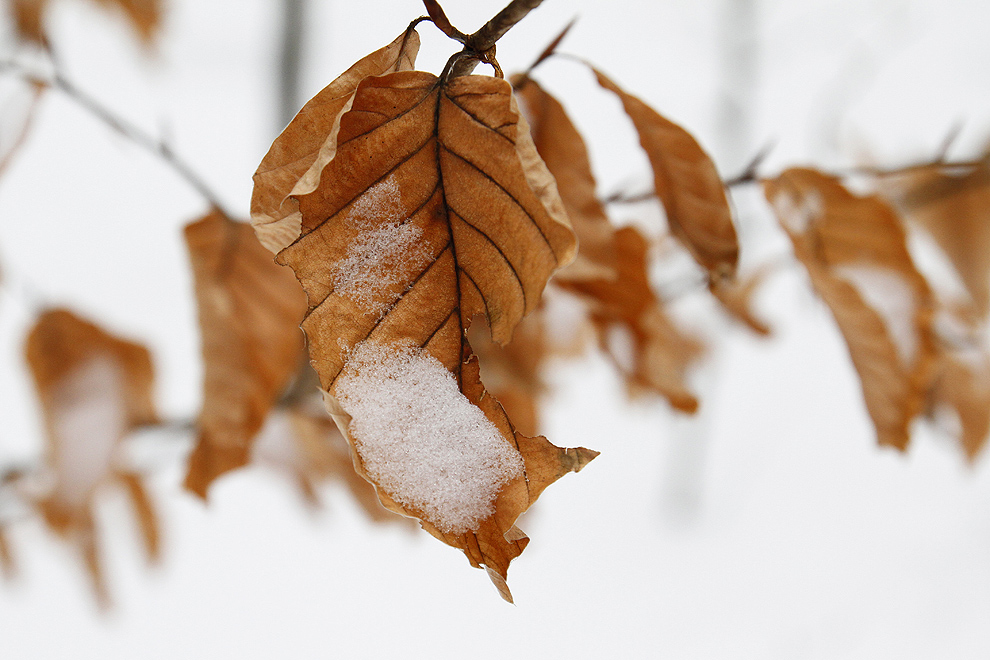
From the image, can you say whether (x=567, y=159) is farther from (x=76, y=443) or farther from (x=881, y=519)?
(x=881, y=519)

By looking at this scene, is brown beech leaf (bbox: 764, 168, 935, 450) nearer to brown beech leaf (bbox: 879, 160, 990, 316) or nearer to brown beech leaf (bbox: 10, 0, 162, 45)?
brown beech leaf (bbox: 879, 160, 990, 316)

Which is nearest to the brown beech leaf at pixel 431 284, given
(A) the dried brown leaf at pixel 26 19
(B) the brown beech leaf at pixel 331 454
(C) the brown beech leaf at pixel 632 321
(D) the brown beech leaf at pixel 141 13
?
(C) the brown beech leaf at pixel 632 321

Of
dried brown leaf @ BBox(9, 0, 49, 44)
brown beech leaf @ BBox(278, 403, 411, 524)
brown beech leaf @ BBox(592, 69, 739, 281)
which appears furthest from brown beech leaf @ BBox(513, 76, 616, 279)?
dried brown leaf @ BBox(9, 0, 49, 44)

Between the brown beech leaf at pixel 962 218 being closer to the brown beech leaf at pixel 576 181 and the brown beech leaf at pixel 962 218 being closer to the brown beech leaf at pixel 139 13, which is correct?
the brown beech leaf at pixel 576 181

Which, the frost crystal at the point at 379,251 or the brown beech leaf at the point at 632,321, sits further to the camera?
the brown beech leaf at the point at 632,321

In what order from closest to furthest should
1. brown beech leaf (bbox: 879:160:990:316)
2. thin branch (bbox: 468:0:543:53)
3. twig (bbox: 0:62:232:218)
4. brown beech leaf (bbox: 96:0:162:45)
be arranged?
thin branch (bbox: 468:0:543:53)
twig (bbox: 0:62:232:218)
brown beech leaf (bbox: 879:160:990:316)
brown beech leaf (bbox: 96:0:162:45)

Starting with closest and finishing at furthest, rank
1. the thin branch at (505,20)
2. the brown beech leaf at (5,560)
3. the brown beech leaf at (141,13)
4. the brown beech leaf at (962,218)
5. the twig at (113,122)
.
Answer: the thin branch at (505,20), the twig at (113,122), the brown beech leaf at (962,218), the brown beech leaf at (5,560), the brown beech leaf at (141,13)

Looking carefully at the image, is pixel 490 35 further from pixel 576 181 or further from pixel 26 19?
pixel 26 19

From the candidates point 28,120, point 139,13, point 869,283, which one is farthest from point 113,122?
point 139,13
